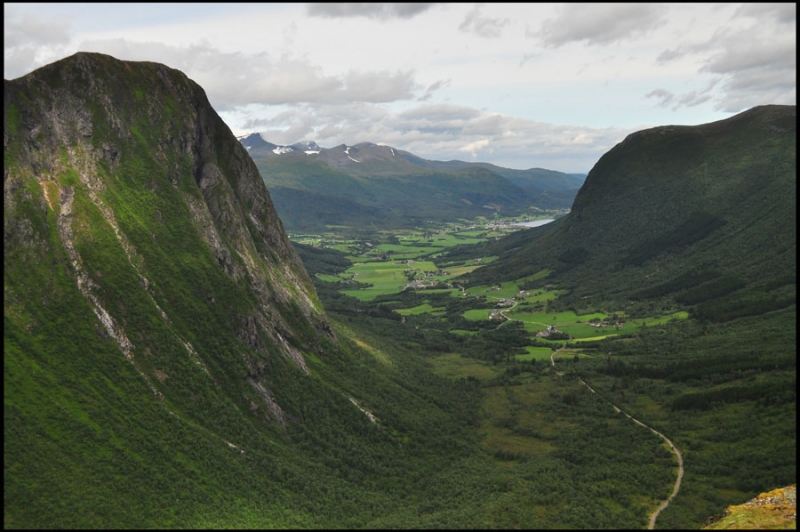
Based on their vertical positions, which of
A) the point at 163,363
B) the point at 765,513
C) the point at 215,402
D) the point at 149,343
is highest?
the point at 149,343

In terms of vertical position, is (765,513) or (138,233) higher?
(138,233)

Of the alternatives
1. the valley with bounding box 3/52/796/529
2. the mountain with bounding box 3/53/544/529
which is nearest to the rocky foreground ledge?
the valley with bounding box 3/52/796/529

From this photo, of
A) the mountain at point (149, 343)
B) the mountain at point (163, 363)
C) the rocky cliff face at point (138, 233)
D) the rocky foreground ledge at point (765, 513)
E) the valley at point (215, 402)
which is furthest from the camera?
the rocky cliff face at point (138, 233)

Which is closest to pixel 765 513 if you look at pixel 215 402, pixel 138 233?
pixel 215 402

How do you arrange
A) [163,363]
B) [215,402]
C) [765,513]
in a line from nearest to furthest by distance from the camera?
[765,513] → [163,363] → [215,402]

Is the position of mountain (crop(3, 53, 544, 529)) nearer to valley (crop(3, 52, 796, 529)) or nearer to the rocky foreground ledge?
valley (crop(3, 52, 796, 529))

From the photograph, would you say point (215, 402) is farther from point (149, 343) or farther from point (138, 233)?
point (138, 233)

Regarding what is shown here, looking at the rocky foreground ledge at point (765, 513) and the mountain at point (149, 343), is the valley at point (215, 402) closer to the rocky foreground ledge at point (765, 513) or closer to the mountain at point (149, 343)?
the mountain at point (149, 343)

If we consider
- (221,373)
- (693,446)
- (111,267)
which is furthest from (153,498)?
(693,446)

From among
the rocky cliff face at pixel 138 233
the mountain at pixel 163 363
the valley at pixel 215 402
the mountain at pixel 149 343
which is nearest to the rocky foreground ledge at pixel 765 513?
the valley at pixel 215 402
